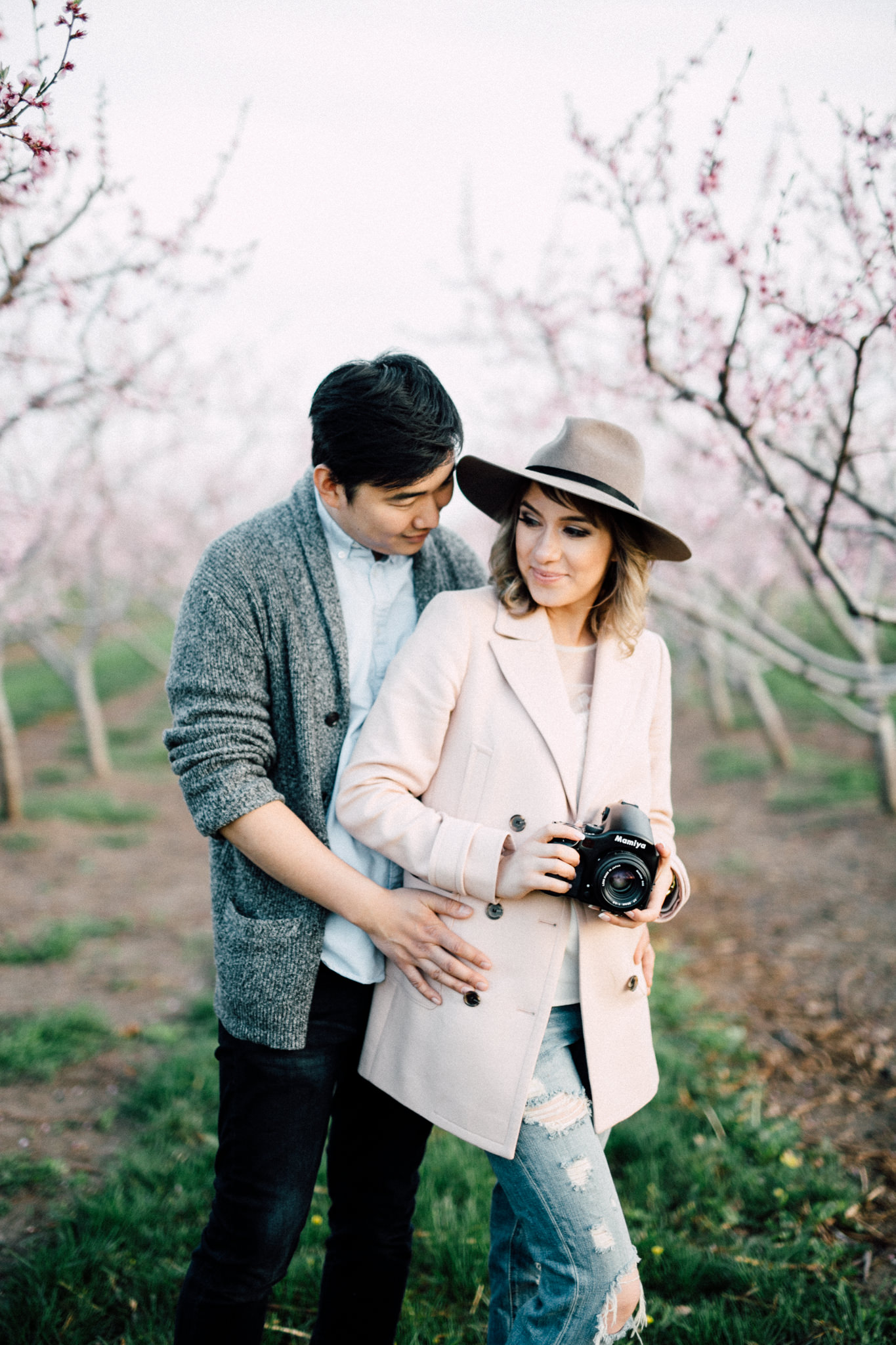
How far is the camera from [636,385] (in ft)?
14.1

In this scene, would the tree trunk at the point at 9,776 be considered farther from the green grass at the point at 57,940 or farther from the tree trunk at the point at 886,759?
the tree trunk at the point at 886,759

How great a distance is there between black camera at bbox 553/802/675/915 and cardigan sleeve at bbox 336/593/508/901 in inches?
6.0

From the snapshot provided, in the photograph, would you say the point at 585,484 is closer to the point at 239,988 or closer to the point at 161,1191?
the point at 239,988

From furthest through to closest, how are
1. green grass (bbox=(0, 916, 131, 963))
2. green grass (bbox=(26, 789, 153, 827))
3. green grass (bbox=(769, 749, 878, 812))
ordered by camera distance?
green grass (bbox=(26, 789, 153, 827)), green grass (bbox=(769, 749, 878, 812)), green grass (bbox=(0, 916, 131, 963))

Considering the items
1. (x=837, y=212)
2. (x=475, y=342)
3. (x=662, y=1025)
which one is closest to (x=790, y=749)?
(x=475, y=342)

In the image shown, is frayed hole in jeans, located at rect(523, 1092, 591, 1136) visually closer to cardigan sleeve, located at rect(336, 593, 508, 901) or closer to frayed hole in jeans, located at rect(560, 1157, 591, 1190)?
frayed hole in jeans, located at rect(560, 1157, 591, 1190)

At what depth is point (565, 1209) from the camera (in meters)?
1.51

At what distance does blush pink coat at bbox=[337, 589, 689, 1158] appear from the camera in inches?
63.3

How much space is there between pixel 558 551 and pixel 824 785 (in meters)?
8.50

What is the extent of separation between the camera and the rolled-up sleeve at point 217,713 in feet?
5.22

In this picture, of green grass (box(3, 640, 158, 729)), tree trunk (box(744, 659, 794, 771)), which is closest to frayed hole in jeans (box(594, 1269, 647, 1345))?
tree trunk (box(744, 659, 794, 771))

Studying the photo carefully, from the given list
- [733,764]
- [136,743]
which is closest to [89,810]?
[136,743]

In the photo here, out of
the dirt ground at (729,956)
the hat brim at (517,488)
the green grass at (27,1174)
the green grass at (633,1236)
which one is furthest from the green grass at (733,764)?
the hat brim at (517,488)

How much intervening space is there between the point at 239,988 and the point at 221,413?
37.5 ft
